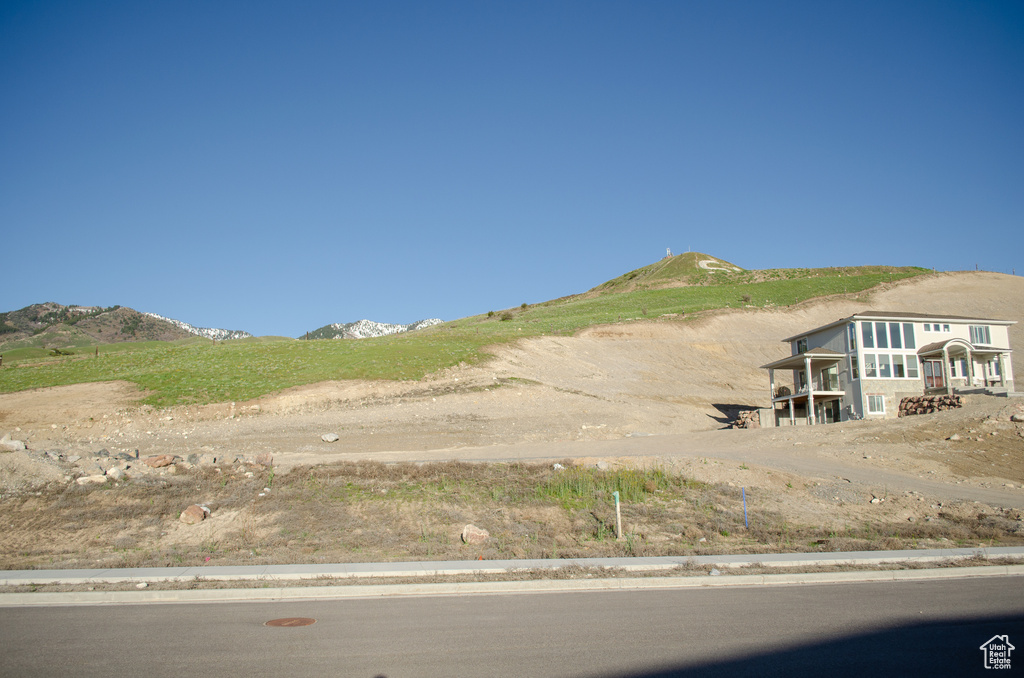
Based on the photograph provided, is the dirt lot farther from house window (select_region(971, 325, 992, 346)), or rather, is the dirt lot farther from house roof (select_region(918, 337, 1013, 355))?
house window (select_region(971, 325, 992, 346))

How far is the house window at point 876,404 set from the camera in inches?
1452

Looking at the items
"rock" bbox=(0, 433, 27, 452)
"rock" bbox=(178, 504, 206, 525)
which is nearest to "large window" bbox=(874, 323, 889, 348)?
"rock" bbox=(178, 504, 206, 525)

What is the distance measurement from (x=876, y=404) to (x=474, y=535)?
30348 millimetres

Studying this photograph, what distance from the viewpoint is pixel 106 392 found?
39.4 m

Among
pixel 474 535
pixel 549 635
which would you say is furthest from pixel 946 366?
pixel 549 635

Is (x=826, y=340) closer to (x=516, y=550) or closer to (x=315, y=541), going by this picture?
(x=516, y=550)

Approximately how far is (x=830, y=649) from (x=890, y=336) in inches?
1435

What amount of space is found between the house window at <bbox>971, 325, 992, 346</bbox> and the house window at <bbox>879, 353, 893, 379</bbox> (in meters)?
6.44

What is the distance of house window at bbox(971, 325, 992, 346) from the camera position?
39.2 meters

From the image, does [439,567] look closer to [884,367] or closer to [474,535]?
[474,535]

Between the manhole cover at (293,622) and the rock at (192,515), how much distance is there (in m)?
10.9

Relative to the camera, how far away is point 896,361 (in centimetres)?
3797
